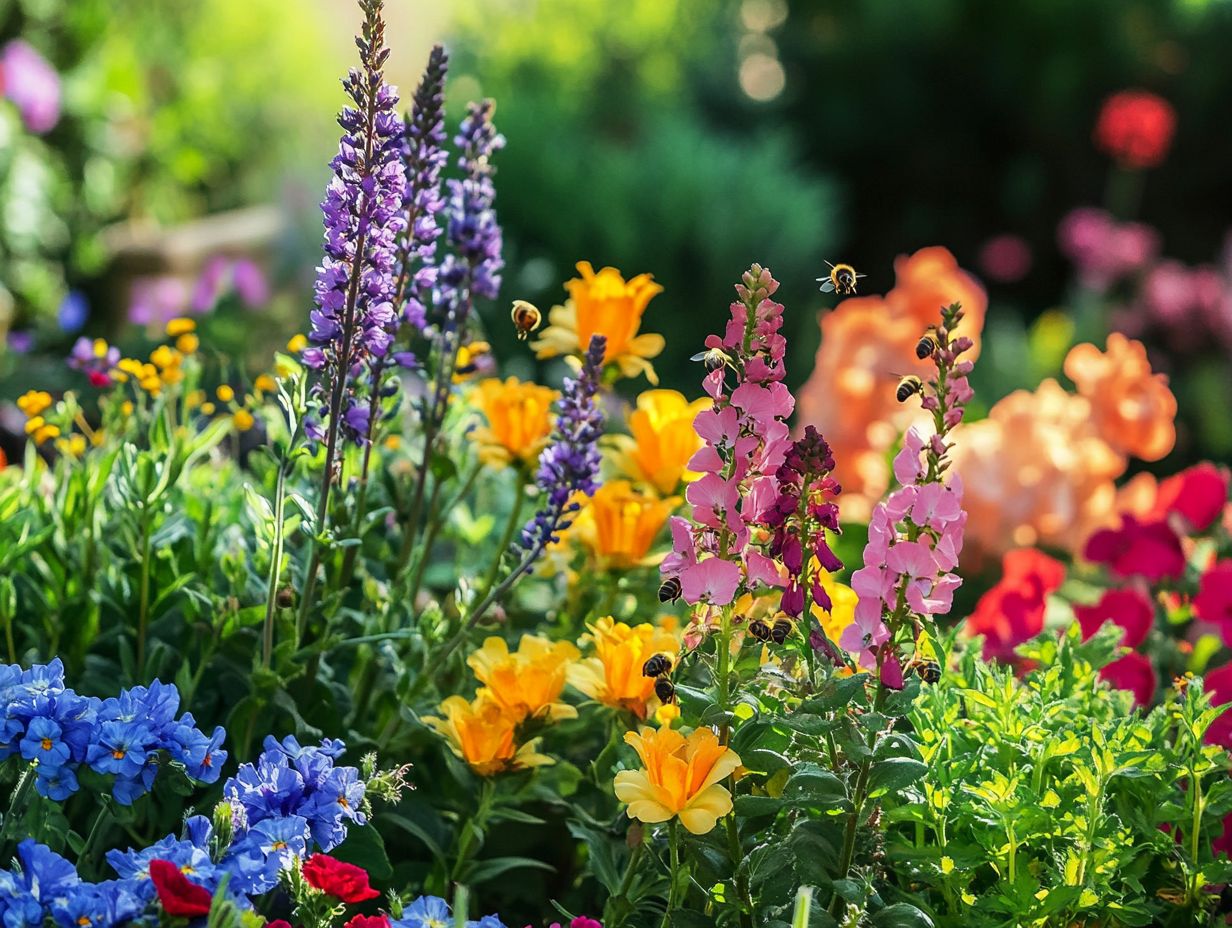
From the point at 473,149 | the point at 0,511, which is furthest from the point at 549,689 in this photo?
the point at 0,511

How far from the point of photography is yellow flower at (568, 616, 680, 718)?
55.6 inches

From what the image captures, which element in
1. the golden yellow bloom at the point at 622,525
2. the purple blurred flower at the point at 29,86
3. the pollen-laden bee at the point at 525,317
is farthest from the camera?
the purple blurred flower at the point at 29,86

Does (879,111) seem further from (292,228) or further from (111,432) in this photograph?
(111,432)

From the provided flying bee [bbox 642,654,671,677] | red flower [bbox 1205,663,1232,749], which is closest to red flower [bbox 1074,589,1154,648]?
red flower [bbox 1205,663,1232,749]

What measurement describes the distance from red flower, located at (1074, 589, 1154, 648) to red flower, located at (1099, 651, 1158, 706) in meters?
0.07

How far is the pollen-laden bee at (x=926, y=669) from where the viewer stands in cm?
121

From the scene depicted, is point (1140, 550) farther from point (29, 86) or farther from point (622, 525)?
point (29, 86)

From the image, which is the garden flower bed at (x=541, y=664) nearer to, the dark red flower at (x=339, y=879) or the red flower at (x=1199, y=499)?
the dark red flower at (x=339, y=879)

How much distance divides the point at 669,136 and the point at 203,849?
14.1 feet

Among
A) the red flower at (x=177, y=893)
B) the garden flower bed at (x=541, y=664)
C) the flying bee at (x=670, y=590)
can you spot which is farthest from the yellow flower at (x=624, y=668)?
the red flower at (x=177, y=893)

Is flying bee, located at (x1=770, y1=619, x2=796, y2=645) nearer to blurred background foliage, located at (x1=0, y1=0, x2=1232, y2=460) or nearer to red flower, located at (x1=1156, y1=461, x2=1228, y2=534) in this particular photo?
red flower, located at (x1=1156, y1=461, x2=1228, y2=534)

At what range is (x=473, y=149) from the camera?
1.63 m

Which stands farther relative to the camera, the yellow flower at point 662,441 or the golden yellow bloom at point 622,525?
the yellow flower at point 662,441

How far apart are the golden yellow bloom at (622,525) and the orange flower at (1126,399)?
138 centimetres
